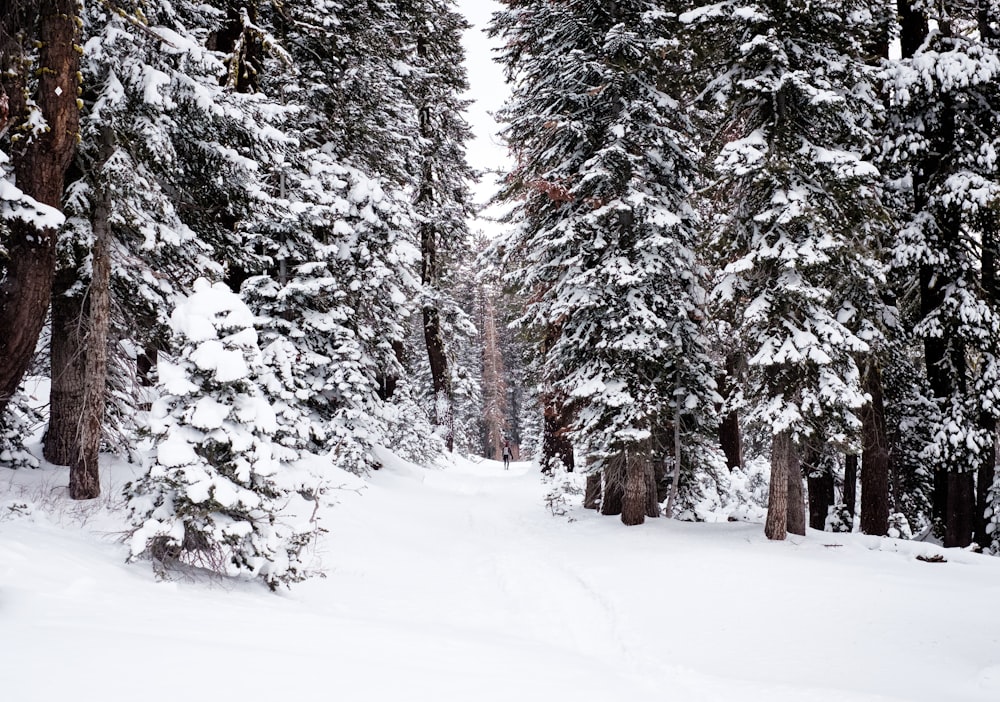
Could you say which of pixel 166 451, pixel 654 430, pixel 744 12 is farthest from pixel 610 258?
pixel 166 451

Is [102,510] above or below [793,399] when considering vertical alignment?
below

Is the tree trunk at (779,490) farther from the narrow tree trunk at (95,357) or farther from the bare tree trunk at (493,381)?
the bare tree trunk at (493,381)

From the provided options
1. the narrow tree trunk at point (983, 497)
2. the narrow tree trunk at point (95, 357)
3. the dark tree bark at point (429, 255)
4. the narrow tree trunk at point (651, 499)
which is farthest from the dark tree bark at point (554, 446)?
the narrow tree trunk at point (95, 357)

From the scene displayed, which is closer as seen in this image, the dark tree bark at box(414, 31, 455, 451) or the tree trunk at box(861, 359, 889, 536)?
the tree trunk at box(861, 359, 889, 536)

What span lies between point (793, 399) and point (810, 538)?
279 centimetres

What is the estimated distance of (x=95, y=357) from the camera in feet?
27.6

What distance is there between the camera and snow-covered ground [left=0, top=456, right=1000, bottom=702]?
12.0 feet

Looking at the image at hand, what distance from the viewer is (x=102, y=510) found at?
8023mm

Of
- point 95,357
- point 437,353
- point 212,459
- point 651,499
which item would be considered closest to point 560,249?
point 651,499

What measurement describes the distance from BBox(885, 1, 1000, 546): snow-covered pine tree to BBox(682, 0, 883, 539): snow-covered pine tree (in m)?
1.38

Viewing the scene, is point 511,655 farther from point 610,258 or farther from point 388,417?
point 388,417

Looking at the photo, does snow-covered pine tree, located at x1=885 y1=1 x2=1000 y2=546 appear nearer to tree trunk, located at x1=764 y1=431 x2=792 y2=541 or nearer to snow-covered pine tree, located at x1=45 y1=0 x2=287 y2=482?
tree trunk, located at x1=764 y1=431 x2=792 y2=541

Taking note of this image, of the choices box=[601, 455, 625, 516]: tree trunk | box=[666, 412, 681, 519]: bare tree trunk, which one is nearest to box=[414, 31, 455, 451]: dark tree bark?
box=[601, 455, 625, 516]: tree trunk

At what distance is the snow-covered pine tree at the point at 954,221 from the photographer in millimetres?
11523
